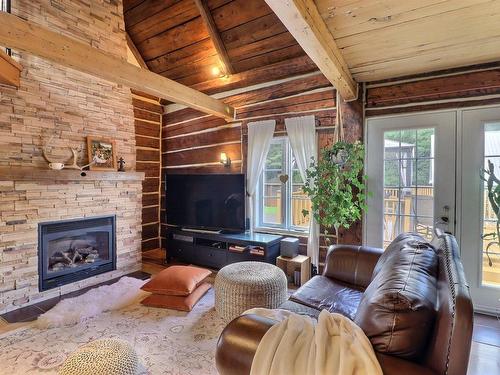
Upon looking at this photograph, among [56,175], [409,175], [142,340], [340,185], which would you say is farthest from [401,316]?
[56,175]

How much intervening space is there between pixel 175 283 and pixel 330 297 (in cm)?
169

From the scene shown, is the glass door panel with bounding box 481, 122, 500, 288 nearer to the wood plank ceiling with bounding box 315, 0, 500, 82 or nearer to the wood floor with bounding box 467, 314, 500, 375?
the wood floor with bounding box 467, 314, 500, 375

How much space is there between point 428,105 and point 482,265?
178cm

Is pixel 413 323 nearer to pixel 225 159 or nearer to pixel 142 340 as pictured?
pixel 142 340

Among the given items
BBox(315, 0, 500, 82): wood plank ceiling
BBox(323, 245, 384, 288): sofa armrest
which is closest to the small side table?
BBox(323, 245, 384, 288): sofa armrest

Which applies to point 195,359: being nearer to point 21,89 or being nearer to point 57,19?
point 21,89

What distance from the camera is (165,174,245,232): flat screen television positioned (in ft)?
14.0

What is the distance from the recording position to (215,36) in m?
4.25

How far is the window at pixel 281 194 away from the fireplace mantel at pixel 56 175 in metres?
2.00

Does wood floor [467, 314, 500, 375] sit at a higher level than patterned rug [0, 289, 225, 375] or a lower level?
lower

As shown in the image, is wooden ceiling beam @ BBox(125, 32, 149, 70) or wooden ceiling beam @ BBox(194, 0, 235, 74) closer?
wooden ceiling beam @ BBox(194, 0, 235, 74)

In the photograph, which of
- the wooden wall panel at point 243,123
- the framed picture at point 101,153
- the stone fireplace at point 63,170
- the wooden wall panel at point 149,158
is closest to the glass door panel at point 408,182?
the wooden wall panel at point 243,123

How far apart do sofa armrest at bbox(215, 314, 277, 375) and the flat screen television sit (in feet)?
9.39

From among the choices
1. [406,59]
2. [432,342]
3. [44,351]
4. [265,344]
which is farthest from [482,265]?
[44,351]
